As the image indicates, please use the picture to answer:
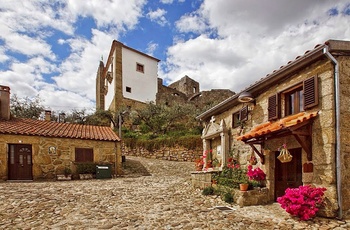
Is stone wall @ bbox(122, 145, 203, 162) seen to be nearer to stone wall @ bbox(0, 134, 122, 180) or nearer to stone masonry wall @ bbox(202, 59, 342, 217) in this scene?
stone wall @ bbox(0, 134, 122, 180)

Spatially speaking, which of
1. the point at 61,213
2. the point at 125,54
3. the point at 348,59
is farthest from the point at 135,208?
the point at 125,54

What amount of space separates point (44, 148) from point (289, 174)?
496 inches

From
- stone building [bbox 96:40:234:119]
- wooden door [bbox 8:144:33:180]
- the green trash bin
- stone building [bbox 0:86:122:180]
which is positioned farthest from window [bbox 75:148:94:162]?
stone building [bbox 96:40:234:119]

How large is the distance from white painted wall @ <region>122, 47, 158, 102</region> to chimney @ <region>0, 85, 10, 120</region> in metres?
14.2

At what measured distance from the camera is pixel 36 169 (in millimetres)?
13641

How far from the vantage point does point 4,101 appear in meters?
14.9

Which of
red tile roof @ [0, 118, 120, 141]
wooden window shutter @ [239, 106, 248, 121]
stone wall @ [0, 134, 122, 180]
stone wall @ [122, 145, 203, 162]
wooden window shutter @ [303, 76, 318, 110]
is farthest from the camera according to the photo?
stone wall @ [122, 145, 203, 162]

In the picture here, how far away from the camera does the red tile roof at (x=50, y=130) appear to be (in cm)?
1362

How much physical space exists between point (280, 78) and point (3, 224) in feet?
27.1

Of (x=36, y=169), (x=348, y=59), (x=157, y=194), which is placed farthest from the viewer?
(x=36, y=169)

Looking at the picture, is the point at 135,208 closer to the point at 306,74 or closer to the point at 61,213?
the point at 61,213

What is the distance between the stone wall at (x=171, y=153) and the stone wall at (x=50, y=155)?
5821 mm

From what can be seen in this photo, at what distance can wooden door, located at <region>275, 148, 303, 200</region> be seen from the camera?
742cm

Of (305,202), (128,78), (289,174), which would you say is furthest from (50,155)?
(128,78)
